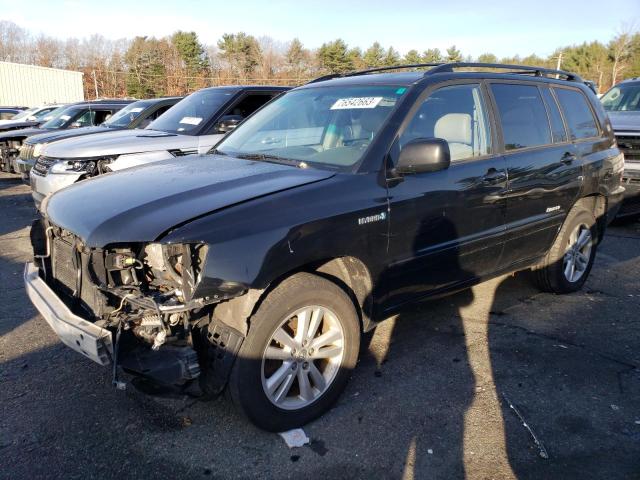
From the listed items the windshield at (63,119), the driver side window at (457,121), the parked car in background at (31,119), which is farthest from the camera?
the parked car in background at (31,119)

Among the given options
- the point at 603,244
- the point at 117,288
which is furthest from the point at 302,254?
the point at 603,244

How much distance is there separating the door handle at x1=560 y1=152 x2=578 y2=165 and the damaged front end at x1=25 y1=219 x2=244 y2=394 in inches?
128

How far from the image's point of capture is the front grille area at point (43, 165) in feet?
21.6

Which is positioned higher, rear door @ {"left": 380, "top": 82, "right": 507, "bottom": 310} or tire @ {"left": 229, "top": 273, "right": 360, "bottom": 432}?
rear door @ {"left": 380, "top": 82, "right": 507, "bottom": 310}

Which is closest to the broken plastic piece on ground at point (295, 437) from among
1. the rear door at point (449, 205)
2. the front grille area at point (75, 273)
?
the rear door at point (449, 205)

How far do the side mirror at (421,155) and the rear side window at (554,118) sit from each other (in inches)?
72.6

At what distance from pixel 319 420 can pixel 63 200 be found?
1.99 meters

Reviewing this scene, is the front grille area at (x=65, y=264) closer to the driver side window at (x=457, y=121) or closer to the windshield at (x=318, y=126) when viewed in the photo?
the windshield at (x=318, y=126)

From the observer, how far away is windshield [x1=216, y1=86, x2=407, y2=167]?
132 inches

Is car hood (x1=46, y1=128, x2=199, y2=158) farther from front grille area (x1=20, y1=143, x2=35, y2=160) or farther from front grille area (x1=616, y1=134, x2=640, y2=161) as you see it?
front grille area (x1=616, y1=134, x2=640, y2=161)

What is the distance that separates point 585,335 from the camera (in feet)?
13.7

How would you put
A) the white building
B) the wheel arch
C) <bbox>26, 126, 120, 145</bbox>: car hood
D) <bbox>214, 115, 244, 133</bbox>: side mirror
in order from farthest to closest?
the white building < <bbox>26, 126, 120, 145</bbox>: car hood < <bbox>214, 115, 244, 133</bbox>: side mirror < the wheel arch

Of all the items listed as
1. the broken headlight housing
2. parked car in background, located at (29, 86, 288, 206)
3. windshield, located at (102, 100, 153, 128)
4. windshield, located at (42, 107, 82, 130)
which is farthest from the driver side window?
windshield, located at (42, 107, 82, 130)

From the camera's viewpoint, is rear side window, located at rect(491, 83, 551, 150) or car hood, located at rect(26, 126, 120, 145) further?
car hood, located at rect(26, 126, 120, 145)
